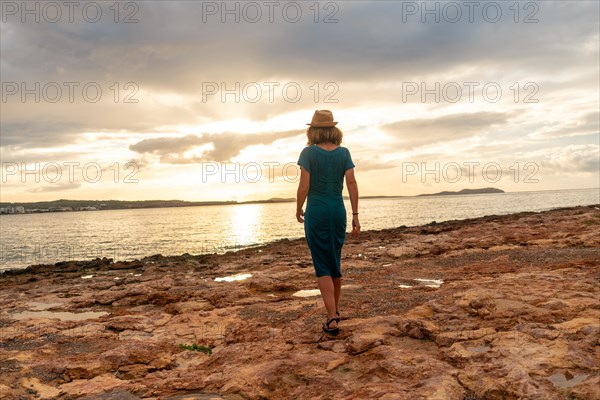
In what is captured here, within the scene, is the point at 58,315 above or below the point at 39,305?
above

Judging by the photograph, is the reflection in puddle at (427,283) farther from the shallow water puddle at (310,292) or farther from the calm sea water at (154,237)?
the calm sea water at (154,237)

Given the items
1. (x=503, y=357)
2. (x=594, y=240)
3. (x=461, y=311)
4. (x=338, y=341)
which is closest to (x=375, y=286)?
(x=461, y=311)

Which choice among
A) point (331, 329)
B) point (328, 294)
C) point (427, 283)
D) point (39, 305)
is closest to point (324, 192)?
point (328, 294)

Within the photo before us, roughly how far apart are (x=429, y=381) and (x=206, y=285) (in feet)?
28.2

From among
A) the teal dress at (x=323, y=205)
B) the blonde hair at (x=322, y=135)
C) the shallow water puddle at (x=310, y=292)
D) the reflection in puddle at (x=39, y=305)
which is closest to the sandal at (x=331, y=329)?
the teal dress at (x=323, y=205)

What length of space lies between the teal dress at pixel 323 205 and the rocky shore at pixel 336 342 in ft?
3.44

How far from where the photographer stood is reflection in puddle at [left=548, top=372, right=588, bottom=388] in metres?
3.66

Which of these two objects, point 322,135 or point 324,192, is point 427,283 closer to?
point 324,192

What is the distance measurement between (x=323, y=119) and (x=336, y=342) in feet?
10.0

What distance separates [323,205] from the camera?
598cm

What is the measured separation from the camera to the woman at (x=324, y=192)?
5.95 m

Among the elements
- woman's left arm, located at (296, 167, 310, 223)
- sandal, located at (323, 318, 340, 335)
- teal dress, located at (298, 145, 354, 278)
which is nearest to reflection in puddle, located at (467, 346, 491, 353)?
sandal, located at (323, 318, 340, 335)

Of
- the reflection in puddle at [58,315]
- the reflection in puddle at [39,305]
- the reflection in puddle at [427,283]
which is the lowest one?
the reflection in puddle at [39,305]

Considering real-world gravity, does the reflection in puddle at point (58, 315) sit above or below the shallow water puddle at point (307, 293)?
below
